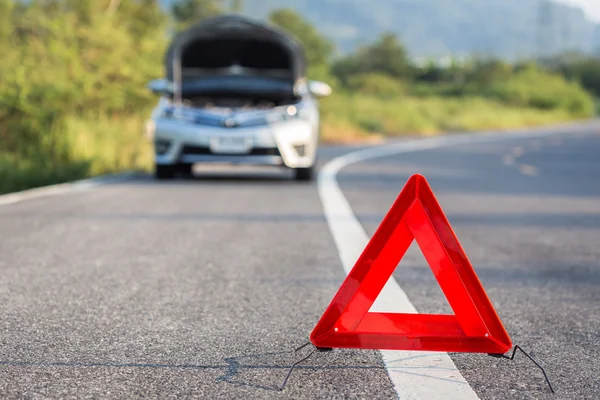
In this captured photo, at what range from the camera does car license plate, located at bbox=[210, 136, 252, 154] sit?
12992mm

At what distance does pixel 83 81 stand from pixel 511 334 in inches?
555

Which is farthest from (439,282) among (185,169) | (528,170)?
(528,170)

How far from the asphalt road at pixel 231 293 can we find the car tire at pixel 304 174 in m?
2.05

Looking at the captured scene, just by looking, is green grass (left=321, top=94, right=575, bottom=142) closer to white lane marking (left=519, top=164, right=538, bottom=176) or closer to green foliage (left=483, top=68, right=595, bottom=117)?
green foliage (left=483, top=68, right=595, bottom=117)

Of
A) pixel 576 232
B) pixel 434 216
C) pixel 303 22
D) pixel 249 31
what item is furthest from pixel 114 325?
pixel 303 22

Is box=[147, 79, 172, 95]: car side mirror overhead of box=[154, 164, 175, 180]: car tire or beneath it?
overhead

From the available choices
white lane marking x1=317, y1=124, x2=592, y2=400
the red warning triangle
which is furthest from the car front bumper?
the red warning triangle

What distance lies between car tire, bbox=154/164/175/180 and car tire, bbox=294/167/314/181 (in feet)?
5.31

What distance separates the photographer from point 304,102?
13828 millimetres

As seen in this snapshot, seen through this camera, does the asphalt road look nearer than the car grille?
Yes

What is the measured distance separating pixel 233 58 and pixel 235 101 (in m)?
1.04

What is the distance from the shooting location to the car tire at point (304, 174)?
13.5m

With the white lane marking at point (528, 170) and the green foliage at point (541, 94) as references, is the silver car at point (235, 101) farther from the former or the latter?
the green foliage at point (541, 94)

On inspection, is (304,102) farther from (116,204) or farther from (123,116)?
(123,116)
